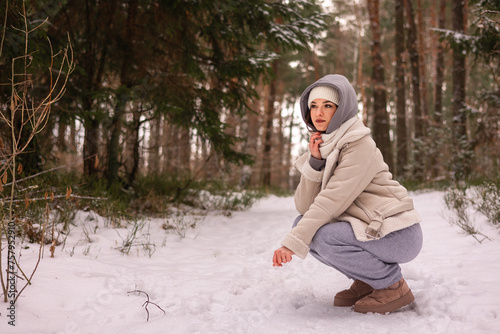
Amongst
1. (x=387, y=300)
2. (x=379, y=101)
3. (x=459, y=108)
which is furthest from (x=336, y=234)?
(x=379, y=101)

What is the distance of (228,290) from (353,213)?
Result: 4.29 ft

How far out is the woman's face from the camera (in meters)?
2.53

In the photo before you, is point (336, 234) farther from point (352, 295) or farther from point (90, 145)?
point (90, 145)

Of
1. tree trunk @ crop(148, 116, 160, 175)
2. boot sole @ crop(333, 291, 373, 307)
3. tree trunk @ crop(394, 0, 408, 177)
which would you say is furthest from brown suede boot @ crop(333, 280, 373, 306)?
tree trunk @ crop(394, 0, 408, 177)

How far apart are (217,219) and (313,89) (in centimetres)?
397

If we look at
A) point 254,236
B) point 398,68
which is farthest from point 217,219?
point 398,68

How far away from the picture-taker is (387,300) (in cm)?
241

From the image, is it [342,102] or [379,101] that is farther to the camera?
[379,101]

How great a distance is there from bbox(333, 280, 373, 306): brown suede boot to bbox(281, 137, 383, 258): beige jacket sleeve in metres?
0.64

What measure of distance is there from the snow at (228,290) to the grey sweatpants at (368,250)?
0.29 metres

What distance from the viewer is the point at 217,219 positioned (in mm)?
6141

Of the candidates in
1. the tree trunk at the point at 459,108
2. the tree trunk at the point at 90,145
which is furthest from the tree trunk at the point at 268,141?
the tree trunk at the point at 90,145

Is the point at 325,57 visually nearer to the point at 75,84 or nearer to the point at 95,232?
the point at 75,84

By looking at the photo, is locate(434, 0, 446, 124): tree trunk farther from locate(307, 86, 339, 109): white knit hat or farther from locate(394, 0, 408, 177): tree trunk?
locate(307, 86, 339, 109): white knit hat
